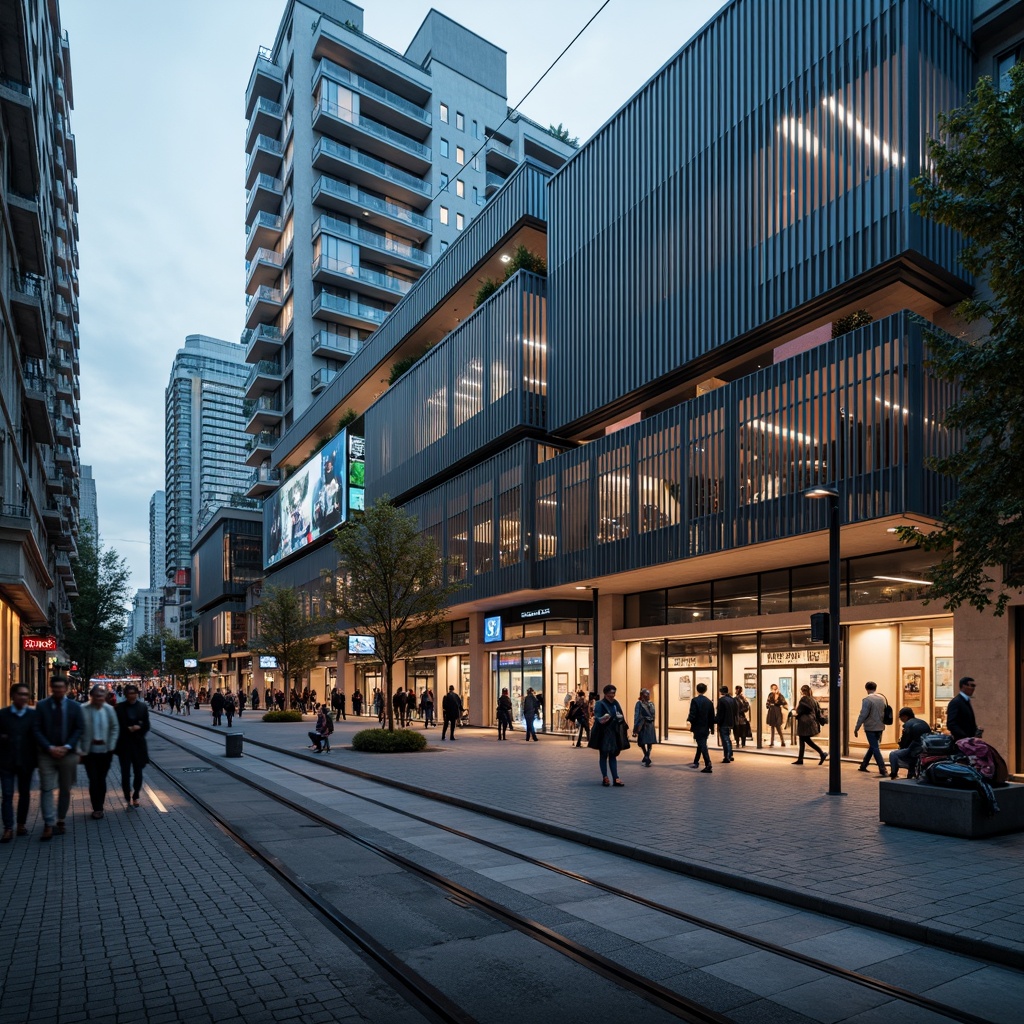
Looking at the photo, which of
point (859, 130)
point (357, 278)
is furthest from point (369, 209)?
point (859, 130)

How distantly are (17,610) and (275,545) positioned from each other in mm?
33703

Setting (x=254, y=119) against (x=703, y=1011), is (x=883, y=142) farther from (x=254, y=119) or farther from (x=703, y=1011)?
(x=254, y=119)

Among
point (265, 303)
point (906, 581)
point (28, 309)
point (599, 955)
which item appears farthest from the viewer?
point (265, 303)

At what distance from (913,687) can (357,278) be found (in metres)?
54.8

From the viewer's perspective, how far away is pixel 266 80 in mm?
69938

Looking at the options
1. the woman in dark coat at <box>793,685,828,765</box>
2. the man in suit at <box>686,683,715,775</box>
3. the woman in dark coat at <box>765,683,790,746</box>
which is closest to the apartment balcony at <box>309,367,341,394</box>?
the woman in dark coat at <box>765,683,790,746</box>

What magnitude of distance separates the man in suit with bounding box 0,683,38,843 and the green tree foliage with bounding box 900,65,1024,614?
36.1 feet

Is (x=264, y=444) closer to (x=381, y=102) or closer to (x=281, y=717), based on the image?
(x=381, y=102)

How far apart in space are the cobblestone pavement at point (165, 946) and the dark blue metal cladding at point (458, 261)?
25438 millimetres

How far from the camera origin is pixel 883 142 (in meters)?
16.9

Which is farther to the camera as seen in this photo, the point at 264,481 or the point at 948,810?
the point at 264,481

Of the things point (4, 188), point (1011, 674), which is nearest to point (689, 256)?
point (1011, 674)

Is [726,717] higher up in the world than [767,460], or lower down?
lower down

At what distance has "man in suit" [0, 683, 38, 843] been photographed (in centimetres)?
Result: 1003
